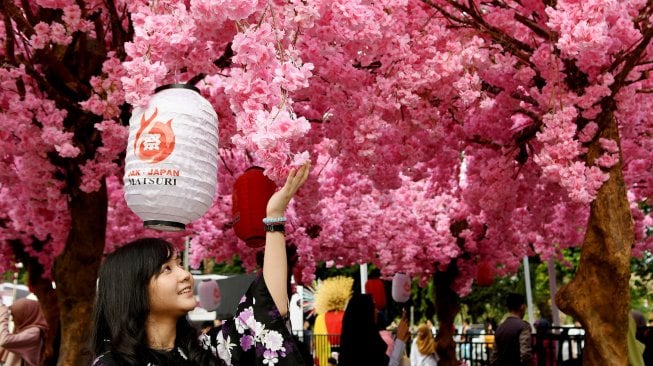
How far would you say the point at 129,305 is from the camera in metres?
2.69

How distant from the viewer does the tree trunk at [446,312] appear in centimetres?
1564

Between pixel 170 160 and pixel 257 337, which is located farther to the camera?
pixel 170 160

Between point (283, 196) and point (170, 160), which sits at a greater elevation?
point (170, 160)

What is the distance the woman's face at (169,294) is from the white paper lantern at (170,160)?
1600 mm

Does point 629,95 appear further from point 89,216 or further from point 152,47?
point 89,216

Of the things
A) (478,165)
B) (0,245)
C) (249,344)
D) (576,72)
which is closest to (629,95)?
(576,72)

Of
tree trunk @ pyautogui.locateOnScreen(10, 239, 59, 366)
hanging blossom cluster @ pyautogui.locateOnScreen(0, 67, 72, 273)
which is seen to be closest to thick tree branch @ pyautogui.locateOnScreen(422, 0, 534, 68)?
hanging blossom cluster @ pyautogui.locateOnScreen(0, 67, 72, 273)

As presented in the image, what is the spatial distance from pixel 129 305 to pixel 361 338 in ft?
14.0

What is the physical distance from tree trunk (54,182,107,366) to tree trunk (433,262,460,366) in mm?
9130

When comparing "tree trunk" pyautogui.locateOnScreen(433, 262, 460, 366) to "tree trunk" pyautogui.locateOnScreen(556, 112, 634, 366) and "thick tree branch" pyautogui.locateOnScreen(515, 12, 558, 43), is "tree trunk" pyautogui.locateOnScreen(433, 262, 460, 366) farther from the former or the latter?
"thick tree branch" pyautogui.locateOnScreen(515, 12, 558, 43)

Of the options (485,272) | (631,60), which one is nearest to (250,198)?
(631,60)

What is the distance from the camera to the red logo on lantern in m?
4.32

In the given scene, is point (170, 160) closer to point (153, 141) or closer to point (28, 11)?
point (153, 141)

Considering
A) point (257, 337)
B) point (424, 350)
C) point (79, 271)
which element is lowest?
point (424, 350)
